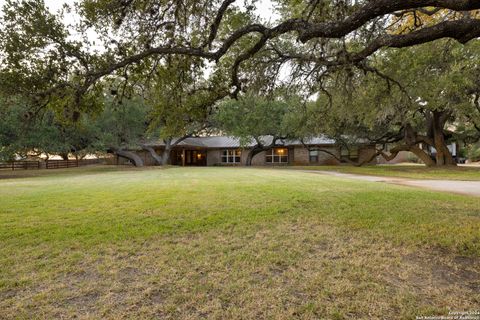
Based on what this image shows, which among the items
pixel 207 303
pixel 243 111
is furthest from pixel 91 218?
pixel 243 111

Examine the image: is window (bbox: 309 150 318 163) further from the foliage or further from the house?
the foliage

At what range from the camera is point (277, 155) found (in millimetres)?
34656

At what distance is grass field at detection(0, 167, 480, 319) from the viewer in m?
2.71

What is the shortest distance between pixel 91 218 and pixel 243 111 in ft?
71.6

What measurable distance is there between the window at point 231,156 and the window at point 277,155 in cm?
391

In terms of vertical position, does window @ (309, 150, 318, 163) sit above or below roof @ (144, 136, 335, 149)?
below

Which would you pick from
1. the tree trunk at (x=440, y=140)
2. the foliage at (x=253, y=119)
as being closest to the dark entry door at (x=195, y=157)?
the foliage at (x=253, y=119)

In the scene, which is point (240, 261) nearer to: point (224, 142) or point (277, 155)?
point (277, 155)

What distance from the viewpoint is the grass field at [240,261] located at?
107 inches

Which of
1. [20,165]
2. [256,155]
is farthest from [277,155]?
[20,165]

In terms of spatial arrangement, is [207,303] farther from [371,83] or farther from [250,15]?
[371,83]

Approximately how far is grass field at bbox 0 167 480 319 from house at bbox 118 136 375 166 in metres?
24.2

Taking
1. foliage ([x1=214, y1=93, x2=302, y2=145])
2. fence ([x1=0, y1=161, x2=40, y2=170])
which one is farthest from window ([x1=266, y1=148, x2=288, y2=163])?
fence ([x1=0, y1=161, x2=40, y2=170])

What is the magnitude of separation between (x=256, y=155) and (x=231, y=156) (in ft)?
11.2
